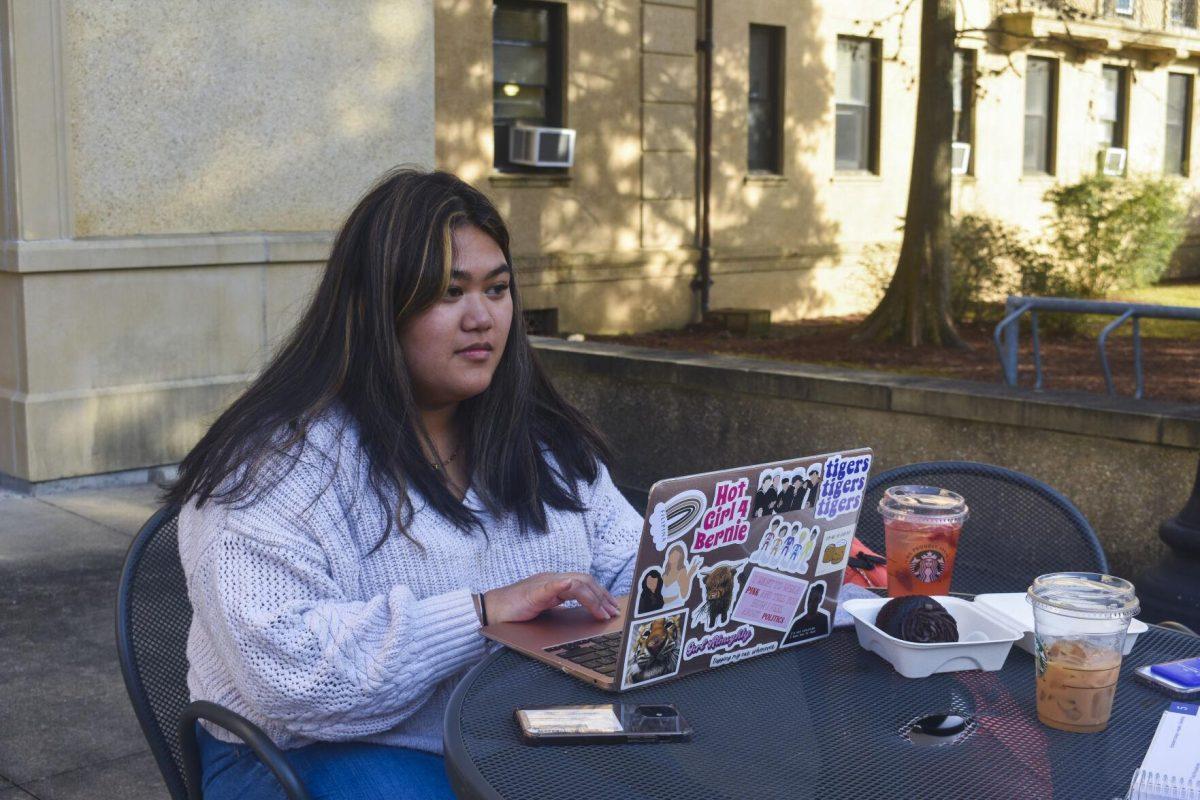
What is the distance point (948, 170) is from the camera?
46.7ft

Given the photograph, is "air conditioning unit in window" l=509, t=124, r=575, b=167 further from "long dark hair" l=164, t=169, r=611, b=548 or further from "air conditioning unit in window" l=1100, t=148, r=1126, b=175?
"long dark hair" l=164, t=169, r=611, b=548

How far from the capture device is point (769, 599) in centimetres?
231

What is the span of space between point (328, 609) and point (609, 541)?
2.46 ft

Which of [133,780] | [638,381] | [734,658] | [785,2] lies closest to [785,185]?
[785,2]

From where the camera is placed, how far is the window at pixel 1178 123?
26.0m

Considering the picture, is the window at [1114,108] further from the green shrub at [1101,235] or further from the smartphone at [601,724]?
the smartphone at [601,724]

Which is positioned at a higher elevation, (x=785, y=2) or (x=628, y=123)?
(x=785, y=2)

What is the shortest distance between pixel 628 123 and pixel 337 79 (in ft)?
25.9

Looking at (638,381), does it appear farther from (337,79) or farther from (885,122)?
(885,122)

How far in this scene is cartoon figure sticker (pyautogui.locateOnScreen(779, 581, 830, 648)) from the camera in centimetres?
239

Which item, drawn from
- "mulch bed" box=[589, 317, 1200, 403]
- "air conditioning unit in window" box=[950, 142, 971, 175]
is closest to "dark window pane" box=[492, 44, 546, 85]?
"mulch bed" box=[589, 317, 1200, 403]

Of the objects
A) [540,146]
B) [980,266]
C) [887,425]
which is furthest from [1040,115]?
[887,425]

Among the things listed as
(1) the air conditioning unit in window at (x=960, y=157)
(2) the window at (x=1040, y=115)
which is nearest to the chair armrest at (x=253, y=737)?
(1) the air conditioning unit in window at (x=960, y=157)

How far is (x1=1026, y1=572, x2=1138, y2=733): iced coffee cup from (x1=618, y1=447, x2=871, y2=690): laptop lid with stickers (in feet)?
1.11
